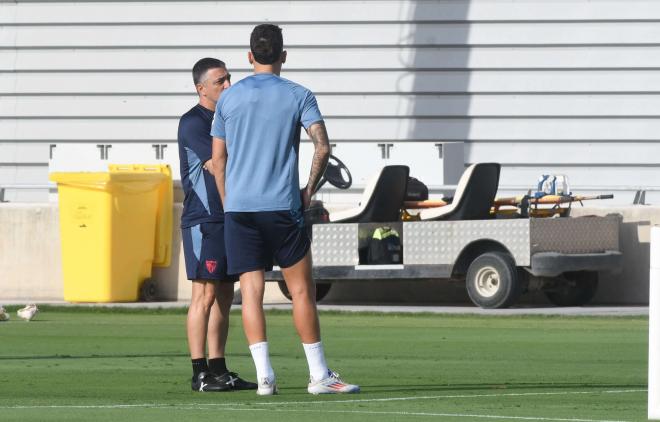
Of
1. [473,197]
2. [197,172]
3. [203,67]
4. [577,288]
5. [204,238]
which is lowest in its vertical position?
[577,288]

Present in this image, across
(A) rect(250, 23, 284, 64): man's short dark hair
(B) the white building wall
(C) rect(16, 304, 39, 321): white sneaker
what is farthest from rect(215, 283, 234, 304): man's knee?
(B) the white building wall

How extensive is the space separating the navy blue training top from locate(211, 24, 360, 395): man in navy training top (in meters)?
0.58

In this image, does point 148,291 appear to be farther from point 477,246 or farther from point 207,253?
point 207,253

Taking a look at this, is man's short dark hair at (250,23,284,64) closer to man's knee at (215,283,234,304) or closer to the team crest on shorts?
Result: the team crest on shorts

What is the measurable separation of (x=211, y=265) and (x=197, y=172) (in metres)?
0.47

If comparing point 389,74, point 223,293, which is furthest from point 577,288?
point 223,293

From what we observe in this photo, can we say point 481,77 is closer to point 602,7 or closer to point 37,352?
point 602,7

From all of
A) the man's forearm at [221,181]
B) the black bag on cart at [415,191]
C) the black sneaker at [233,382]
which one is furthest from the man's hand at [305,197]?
the black bag on cart at [415,191]

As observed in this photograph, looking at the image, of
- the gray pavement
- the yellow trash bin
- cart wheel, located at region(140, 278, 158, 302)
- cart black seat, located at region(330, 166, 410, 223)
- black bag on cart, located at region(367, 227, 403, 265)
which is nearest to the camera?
the gray pavement

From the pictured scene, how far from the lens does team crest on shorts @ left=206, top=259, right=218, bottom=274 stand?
358 inches

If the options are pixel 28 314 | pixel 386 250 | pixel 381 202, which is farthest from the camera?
pixel 386 250

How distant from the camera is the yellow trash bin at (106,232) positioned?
63.1 feet

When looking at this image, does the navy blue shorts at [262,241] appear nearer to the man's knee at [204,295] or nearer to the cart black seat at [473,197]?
the man's knee at [204,295]

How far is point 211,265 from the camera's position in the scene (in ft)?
29.8
